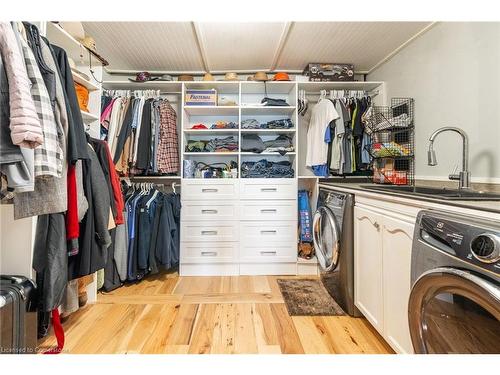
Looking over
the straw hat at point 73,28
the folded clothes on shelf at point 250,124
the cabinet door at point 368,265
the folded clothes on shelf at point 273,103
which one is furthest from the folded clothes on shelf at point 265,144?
the straw hat at point 73,28

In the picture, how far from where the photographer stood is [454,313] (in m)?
0.70

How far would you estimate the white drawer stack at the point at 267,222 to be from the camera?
2.30m

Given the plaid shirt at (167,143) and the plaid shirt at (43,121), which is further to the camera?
the plaid shirt at (167,143)

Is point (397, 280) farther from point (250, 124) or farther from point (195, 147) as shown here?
point (195, 147)

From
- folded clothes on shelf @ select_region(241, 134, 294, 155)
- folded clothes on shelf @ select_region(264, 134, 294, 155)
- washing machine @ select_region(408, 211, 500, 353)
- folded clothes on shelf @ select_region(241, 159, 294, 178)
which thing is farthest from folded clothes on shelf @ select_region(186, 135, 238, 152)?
washing machine @ select_region(408, 211, 500, 353)

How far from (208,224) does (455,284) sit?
6.29 feet

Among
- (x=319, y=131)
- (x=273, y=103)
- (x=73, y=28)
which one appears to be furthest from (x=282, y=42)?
(x=73, y=28)

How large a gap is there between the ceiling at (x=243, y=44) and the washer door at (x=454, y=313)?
1931mm

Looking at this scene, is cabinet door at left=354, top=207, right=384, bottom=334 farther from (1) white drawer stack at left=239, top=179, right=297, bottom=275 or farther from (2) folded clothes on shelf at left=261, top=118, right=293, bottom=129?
(2) folded clothes on shelf at left=261, top=118, right=293, bottom=129

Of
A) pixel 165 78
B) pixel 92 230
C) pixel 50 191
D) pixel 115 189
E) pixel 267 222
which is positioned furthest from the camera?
pixel 165 78

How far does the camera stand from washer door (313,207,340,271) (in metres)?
1.66

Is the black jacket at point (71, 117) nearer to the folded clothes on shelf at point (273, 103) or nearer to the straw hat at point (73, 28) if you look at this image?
the straw hat at point (73, 28)
